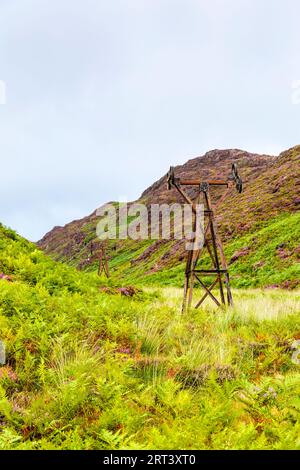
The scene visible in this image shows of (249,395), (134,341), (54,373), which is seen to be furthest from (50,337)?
(249,395)

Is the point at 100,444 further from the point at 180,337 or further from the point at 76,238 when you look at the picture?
the point at 76,238

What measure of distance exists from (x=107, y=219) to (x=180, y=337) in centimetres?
11618

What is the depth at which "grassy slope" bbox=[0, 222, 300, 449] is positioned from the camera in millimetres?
4188

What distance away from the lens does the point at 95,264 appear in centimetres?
8338

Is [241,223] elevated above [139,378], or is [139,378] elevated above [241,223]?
[241,223]

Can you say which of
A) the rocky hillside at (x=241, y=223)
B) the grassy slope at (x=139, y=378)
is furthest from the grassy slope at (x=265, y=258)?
the grassy slope at (x=139, y=378)

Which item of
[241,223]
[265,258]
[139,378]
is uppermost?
[241,223]

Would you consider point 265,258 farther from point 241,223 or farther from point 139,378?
point 139,378

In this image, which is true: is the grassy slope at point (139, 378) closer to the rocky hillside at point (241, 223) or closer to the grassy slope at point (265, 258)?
the grassy slope at point (265, 258)

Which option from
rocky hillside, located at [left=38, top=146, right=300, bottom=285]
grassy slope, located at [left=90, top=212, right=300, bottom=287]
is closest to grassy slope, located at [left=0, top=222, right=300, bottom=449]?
grassy slope, located at [left=90, top=212, right=300, bottom=287]

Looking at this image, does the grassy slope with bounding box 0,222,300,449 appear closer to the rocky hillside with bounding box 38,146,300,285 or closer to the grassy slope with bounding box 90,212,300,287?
the grassy slope with bounding box 90,212,300,287

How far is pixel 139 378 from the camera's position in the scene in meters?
5.79

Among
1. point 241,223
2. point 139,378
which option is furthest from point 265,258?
point 139,378

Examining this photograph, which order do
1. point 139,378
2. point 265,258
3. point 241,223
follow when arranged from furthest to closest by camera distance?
point 241,223 < point 265,258 < point 139,378
